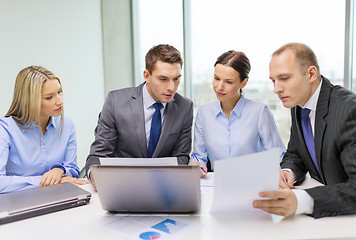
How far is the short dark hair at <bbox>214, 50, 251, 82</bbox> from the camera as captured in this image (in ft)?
5.96

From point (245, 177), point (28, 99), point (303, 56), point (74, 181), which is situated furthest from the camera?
point (28, 99)

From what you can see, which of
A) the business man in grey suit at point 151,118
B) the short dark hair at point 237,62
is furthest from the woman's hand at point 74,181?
the short dark hair at point 237,62

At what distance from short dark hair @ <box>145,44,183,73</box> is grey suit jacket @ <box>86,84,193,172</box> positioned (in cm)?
21

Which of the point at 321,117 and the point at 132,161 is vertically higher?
the point at 321,117

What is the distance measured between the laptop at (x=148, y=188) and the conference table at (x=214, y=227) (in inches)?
2.3

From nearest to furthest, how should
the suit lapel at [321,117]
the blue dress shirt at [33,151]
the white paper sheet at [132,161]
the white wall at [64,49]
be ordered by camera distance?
1. the white paper sheet at [132,161]
2. the suit lapel at [321,117]
3. the blue dress shirt at [33,151]
4. the white wall at [64,49]

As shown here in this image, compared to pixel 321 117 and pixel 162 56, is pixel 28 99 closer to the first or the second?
pixel 162 56

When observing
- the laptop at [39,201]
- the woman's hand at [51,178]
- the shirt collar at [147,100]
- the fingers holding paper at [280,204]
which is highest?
the shirt collar at [147,100]

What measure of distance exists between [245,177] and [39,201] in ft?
2.45

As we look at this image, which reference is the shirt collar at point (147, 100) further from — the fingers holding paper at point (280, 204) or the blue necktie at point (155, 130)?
the fingers holding paper at point (280, 204)

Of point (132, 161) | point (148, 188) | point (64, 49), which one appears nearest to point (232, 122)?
point (132, 161)

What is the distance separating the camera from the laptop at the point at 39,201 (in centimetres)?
103

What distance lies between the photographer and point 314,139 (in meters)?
1.32

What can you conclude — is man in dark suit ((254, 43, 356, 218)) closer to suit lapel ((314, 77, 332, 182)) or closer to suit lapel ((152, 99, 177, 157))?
suit lapel ((314, 77, 332, 182))
